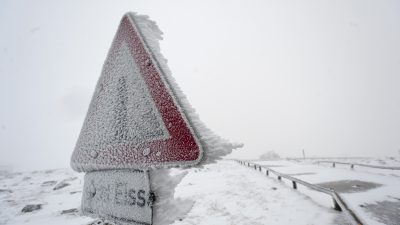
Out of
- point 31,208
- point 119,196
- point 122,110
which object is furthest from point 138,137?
point 31,208

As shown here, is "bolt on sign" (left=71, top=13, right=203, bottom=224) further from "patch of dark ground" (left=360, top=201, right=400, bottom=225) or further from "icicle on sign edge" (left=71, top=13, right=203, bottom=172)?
"patch of dark ground" (left=360, top=201, right=400, bottom=225)

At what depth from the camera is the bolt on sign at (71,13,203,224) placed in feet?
3.50

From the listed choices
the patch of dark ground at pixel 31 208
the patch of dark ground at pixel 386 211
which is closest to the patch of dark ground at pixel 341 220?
the patch of dark ground at pixel 386 211

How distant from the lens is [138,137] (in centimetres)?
123

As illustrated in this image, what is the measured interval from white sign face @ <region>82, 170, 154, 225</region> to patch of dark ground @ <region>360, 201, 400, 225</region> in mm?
6746

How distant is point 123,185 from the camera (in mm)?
1252

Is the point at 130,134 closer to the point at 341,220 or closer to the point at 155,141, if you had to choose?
the point at 155,141

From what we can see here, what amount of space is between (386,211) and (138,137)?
8.07m

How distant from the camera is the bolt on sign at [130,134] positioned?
107 centimetres

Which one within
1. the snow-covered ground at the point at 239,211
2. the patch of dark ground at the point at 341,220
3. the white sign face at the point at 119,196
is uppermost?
the white sign face at the point at 119,196

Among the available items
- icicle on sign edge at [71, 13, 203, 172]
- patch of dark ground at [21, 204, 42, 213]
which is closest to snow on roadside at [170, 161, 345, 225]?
icicle on sign edge at [71, 13, 203, 172]

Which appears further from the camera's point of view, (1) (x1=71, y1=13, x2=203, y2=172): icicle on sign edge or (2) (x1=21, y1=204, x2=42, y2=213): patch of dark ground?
(2) (x1=21, y1=204, x2=42, y2=213): patch of dark ground

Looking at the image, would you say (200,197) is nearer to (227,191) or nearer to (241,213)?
(227,191)

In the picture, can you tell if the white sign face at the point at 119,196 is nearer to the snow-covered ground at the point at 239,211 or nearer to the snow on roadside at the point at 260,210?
the snow-covered ground at the point at 239,211
